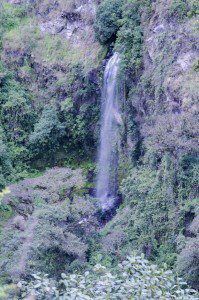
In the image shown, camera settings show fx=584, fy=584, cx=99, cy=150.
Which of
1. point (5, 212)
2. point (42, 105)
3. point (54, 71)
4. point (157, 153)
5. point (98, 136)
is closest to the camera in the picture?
point (157, 153)

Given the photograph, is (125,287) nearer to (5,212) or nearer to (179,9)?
(179,9)

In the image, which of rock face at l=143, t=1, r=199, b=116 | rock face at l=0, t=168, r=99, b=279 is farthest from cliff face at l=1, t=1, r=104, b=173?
rock face at l=0, t=168, r=99, b=279

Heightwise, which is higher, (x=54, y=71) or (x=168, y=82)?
(x=54, y=71)

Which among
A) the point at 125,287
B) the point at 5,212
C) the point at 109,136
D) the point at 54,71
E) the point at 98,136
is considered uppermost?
the point at 54,71

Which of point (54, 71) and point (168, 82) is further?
point (54, 71)

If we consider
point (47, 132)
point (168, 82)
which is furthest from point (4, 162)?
point (168, 82)

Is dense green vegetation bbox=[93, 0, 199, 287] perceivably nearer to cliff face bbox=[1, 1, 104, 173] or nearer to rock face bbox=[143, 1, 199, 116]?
rock face bbox=[143, 1, 199, 116]

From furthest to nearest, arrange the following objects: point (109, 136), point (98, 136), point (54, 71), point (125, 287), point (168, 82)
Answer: point (54, 71)
point (98, 136)
point (109, 136)
point (168, 82)
point (125, 287)
